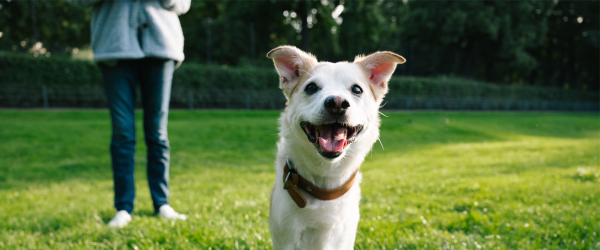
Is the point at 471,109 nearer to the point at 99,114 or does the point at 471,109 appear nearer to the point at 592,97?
the point at 592,97

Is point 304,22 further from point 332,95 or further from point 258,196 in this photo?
point 332,95

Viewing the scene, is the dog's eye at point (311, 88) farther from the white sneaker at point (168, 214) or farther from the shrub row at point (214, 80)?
the shrub row at point (214, 80)

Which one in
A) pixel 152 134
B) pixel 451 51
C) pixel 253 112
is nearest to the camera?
pixel 152 134

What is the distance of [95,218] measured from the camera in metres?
3.45

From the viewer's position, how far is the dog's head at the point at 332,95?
2.00 m

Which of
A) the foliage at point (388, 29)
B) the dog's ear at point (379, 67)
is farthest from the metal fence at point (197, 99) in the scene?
the dog's ear at point (379, 67)

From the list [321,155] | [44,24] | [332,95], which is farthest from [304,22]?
[321,155]

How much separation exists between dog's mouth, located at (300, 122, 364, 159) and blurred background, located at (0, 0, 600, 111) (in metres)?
17.2

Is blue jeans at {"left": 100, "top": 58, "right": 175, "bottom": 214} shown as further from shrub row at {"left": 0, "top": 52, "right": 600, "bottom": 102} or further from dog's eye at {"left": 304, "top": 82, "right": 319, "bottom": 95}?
shrub row at {"left": 0, "top": 52, "right": 600, "bottom": 102}

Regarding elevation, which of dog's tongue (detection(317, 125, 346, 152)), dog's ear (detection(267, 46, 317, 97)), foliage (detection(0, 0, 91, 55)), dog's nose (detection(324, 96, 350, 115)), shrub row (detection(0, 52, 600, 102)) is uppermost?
foliage (detection(0, 0, 91, 55))

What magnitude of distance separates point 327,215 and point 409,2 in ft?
119

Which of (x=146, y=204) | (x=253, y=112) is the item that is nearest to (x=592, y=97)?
(x=253, y=112)

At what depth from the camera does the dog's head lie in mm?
2004

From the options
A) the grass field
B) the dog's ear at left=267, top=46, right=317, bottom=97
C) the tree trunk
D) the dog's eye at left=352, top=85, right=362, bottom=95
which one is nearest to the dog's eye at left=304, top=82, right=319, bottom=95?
the dog's ear at left=267, top=46, right=317, bottom=97
